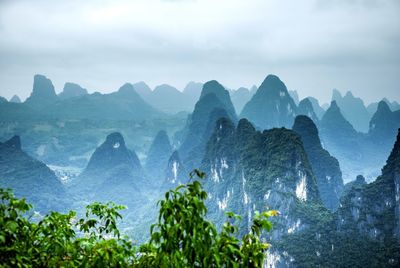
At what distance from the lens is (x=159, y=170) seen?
451ft

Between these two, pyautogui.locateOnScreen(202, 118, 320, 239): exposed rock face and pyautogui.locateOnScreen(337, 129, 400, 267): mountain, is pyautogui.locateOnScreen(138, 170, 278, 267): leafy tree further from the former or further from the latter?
pyautogui.locateOnScreen(202, 118, 320, 239): exposed rock face

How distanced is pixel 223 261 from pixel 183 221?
0.60 meters

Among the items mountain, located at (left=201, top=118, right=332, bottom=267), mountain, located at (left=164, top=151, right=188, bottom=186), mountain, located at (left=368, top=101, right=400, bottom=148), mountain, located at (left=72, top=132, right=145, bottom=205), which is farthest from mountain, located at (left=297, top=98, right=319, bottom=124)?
mountain, located at (left=201, top=118, right=332, bottom=267)

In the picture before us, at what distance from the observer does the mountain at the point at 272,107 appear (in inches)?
6599

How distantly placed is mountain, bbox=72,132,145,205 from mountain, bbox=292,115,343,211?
48167mm

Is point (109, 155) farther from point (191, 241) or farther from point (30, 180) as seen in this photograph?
point (191, 241)

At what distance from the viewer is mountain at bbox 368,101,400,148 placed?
171 meters

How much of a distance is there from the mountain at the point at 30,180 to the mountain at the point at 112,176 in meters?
10.7

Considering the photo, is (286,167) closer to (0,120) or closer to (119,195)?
(119,195)

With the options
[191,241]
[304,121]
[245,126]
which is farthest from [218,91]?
[191,241]

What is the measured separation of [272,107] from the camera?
168250 millimetres

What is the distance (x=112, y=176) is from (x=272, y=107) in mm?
83844

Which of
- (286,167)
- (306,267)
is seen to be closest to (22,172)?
(286,167)

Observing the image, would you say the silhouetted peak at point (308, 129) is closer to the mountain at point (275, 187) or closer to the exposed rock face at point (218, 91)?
the mountain at point (275, 187)
